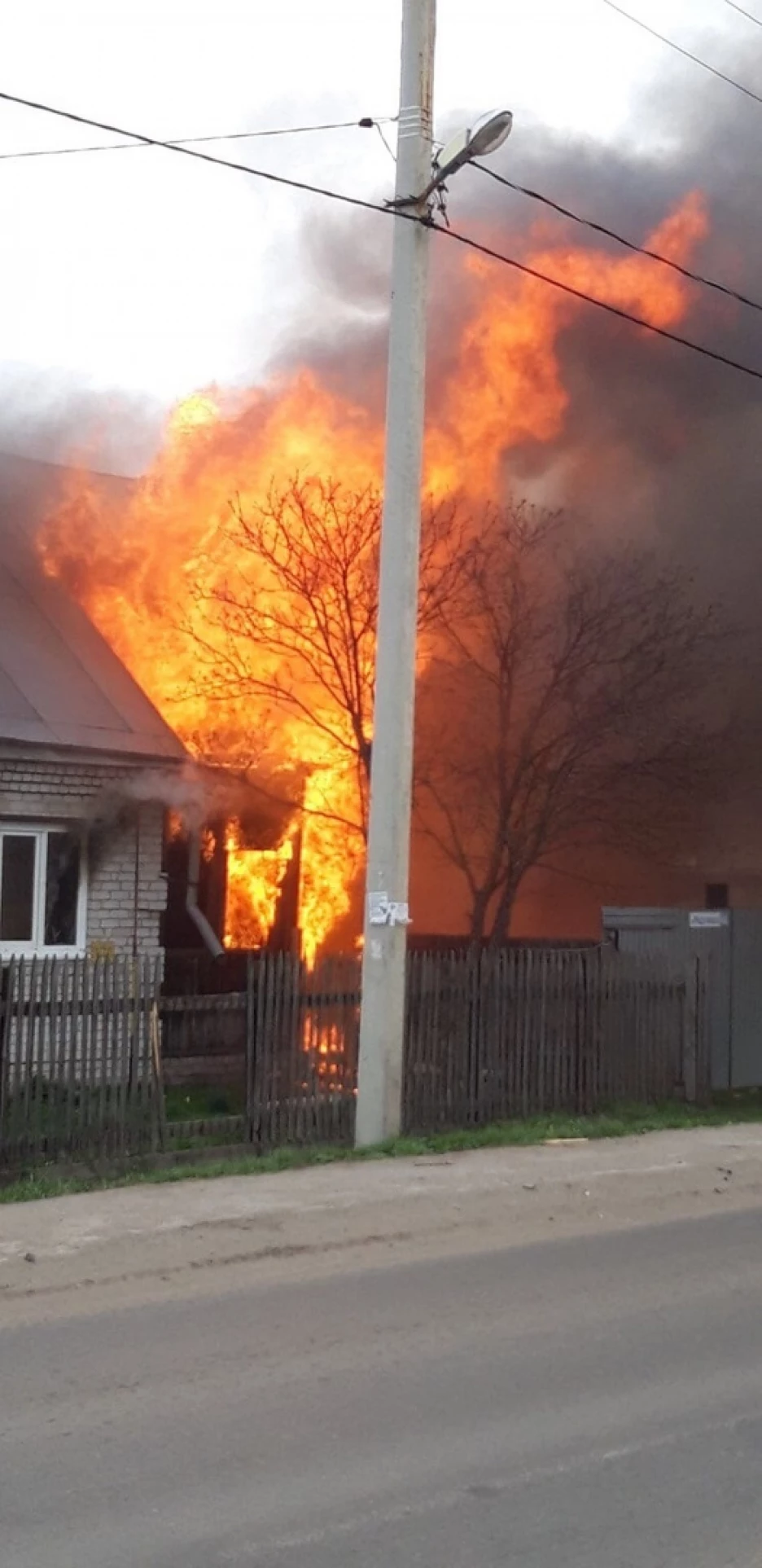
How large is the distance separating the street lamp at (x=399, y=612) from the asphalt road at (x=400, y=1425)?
291 cm

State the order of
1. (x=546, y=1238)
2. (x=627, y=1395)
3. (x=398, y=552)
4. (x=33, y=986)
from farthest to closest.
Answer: (x=398, y=552) < (x=33, y=986) < (x=546, y=1238) < (x=627, y=1395)

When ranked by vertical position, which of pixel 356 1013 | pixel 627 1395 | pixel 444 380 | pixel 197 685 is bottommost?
pixel 627 1395

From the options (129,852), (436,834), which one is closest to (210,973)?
(129,852)

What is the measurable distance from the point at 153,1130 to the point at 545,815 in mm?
6879

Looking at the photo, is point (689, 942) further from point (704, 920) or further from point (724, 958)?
point (724, 958)

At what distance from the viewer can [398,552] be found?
32.4 feet

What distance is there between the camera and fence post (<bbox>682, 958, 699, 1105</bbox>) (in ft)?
41.9

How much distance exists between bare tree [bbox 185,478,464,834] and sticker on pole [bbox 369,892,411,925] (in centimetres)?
496

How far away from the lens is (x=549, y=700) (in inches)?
617

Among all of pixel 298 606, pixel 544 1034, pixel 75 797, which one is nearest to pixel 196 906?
pixel 75 797

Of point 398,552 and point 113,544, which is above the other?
point 113,544

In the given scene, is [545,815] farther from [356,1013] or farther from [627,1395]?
[627,1395]

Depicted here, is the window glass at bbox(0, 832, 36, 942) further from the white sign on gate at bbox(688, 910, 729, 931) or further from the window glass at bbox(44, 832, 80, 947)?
the white sign on gate at bbox(688, 910, 729, 931)

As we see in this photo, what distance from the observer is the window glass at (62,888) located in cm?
1269
